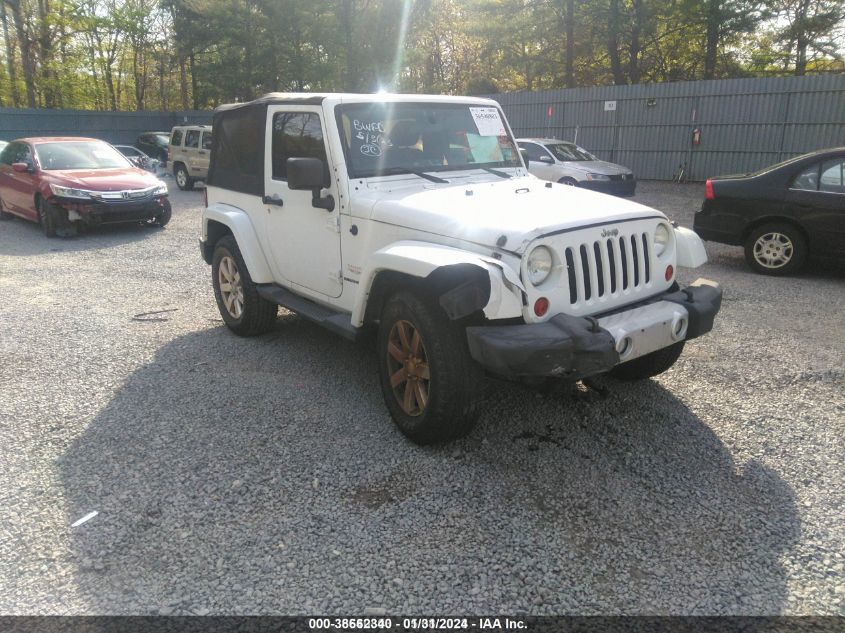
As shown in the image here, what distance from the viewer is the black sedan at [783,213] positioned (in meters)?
7.09

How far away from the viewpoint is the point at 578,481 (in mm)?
3291

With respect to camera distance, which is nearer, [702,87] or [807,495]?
[807,495]

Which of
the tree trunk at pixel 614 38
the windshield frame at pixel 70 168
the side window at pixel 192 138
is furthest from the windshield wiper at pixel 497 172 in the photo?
the tree trunk at pixel 614 38

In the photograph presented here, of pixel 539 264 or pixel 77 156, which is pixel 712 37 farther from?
pixel 539 264

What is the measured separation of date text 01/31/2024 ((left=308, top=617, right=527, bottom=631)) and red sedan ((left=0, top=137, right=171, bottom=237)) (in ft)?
32.9

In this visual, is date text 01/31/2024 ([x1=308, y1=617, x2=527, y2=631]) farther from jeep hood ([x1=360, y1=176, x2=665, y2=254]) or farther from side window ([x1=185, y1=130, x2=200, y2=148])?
side window ([x1=185, y1=130, x2=200, y2=148])

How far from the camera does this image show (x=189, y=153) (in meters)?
19.1

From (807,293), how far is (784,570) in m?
5.19

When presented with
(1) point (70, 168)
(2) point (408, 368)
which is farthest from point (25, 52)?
(2) point (408, 368)

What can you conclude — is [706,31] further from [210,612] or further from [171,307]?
[210,612]

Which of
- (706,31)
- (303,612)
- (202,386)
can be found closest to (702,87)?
(706,31)

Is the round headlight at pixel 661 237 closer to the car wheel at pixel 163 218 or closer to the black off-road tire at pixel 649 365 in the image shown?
the black off-road tire at pixel 649 365

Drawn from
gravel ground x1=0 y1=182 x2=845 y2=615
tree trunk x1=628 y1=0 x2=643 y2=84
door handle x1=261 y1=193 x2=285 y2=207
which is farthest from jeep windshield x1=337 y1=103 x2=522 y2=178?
tree trunk x1=628 y1=0 x2=643 y2=84

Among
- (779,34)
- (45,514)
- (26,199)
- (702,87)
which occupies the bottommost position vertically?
(45,514)
